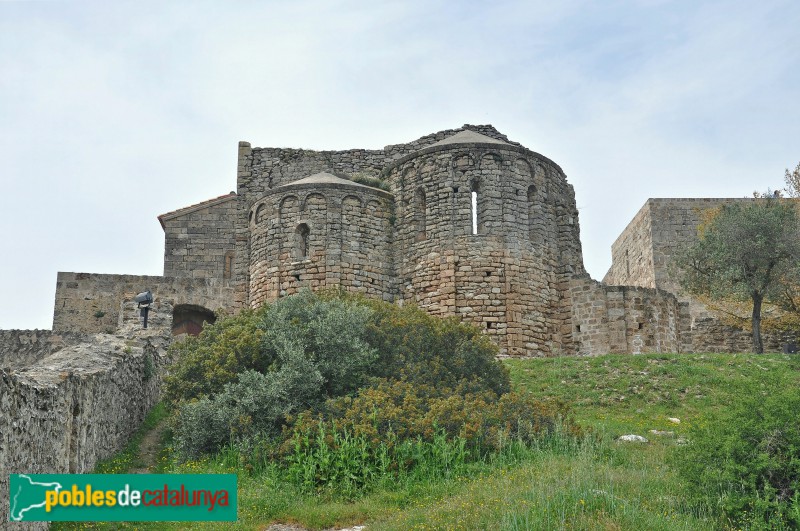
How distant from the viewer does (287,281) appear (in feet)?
86.4

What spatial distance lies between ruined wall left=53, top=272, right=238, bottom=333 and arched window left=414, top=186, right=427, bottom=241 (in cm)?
588

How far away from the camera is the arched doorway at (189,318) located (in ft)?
94.9

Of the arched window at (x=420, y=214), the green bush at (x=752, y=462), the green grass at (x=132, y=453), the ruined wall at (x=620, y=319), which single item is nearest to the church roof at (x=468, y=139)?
the arched window at (x=420, y=214)

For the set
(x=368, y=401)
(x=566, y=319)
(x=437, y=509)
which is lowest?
(x=437, y=509)

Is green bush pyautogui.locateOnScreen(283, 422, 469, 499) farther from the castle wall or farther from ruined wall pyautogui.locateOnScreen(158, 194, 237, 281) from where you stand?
the castle wall

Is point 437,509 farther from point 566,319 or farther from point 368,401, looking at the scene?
point 566,319

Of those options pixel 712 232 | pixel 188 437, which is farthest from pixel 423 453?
pixel 712 232

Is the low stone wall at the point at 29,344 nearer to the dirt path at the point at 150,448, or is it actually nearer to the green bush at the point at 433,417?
the dirt path at the point at 150,448

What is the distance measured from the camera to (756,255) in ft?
81.9

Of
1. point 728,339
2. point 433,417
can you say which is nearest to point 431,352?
point 433,417

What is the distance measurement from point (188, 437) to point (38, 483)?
4.68 metres

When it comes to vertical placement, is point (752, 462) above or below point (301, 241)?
below

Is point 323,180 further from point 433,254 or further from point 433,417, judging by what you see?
point 433,417

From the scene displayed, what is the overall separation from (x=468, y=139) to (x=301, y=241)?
5264 mm
